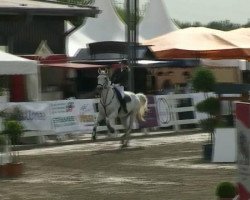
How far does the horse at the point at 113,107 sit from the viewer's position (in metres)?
26.2

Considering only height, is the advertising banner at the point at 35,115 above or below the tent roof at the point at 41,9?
below

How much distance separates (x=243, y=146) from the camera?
9.57 meters

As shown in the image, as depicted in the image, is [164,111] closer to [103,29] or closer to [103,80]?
[103,80]

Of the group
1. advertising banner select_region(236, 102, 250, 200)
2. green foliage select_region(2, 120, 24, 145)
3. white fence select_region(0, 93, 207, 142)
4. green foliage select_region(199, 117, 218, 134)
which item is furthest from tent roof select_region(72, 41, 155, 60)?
advertising banner select_region(236, 102, 250, 200)

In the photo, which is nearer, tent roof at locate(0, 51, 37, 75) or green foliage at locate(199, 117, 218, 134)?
green foliage at locate(199, 117, 218, 134)

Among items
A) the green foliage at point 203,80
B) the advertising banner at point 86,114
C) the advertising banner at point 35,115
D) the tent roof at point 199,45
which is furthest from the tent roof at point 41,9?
the green foliage at point 203,80

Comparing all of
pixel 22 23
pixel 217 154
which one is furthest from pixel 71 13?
pixel 217 154

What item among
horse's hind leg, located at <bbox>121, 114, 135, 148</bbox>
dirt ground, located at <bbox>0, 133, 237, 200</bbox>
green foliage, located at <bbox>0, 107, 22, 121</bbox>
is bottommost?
dirt ground, located at <bbox>0, 133, 237, 200</bbox>

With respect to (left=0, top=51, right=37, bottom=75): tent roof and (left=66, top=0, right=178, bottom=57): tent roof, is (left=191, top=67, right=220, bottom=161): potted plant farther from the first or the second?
(left=66, top=0, right=178, bottom=57): tent roof

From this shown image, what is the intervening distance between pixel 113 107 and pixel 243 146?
17002mm

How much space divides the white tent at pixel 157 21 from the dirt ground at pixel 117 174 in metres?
27.0

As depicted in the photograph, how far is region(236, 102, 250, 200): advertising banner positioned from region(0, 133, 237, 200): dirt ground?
5.09 meters

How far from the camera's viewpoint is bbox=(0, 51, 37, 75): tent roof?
2555 centimetres

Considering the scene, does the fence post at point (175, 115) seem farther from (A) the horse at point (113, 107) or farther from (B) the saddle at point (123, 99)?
(B) the saddle at point (123, 99)
